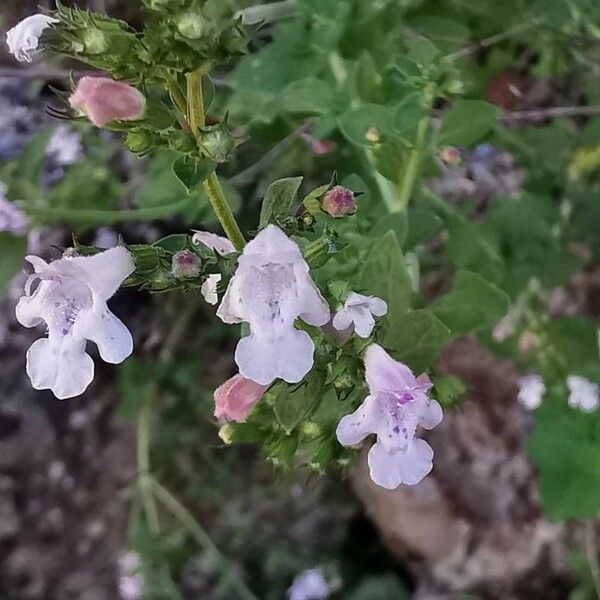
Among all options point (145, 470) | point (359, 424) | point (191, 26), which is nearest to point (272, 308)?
point (359, 424)

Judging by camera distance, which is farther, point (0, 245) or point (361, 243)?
point (0, 245)

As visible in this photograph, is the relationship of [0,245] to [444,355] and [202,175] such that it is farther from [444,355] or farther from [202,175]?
[444,355]

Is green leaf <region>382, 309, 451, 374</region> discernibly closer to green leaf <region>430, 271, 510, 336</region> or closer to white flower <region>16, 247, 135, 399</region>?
green leaf <region>430, 271, 510, 336</region>

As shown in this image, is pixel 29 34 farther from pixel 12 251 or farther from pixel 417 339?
pixel 12 251

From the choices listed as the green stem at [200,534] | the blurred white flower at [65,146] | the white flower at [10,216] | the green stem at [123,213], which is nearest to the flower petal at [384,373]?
the green stem at [123,213]

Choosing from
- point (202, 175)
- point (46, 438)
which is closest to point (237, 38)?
point (202, 175)

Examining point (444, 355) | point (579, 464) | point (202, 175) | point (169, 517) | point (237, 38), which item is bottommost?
point (169, 517)
